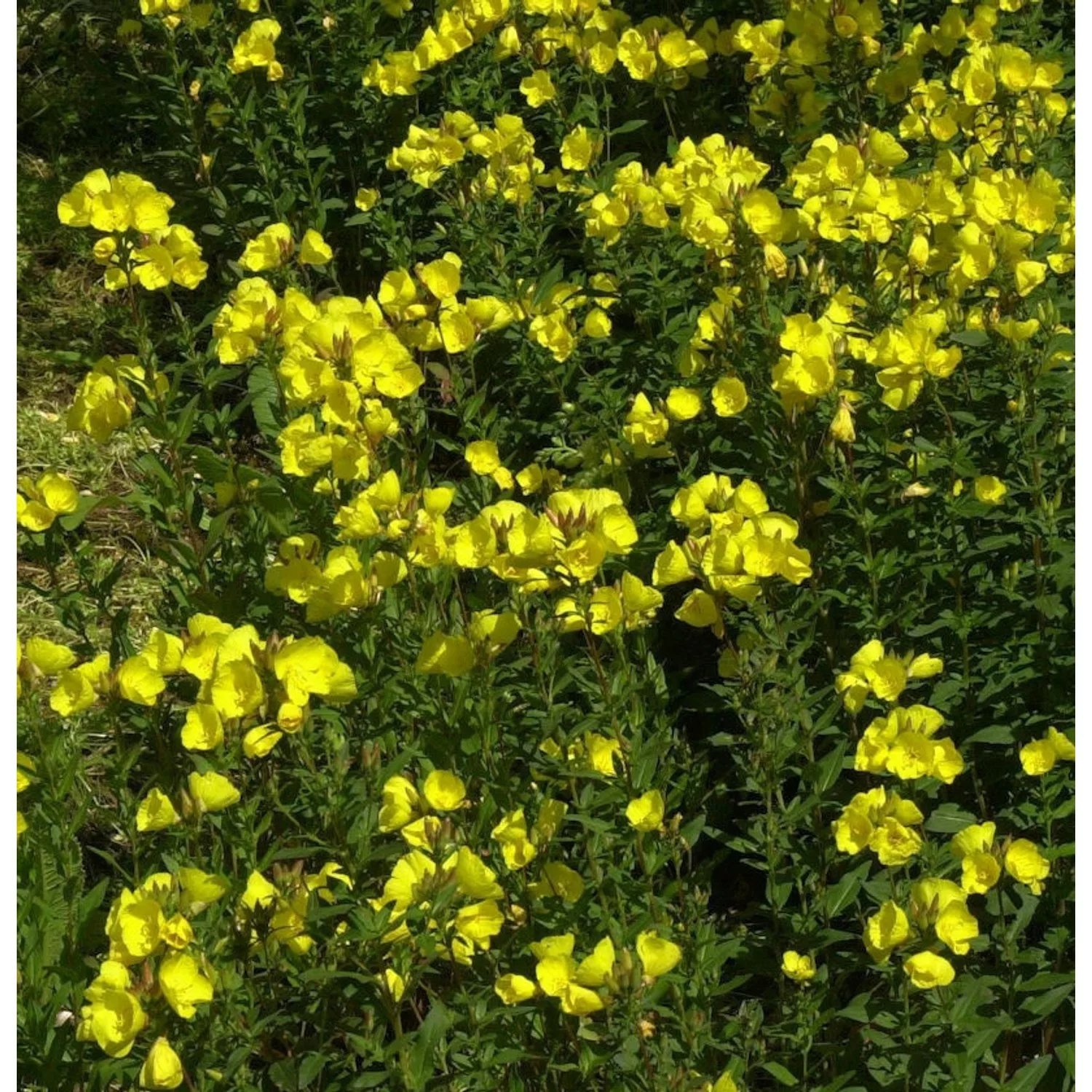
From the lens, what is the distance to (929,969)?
2131mm

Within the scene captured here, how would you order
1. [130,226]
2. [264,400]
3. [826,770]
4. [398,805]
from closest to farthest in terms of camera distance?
[398,805] < [826,770] < [130,226] < [264,400]

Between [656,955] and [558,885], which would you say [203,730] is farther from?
[656,955]

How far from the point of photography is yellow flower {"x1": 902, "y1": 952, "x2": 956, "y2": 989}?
213 centimetres

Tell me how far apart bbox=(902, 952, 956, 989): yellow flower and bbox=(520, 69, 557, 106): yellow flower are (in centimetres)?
282

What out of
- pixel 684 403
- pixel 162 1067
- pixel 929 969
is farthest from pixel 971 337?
pixel 162 1067

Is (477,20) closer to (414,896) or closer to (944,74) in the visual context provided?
(944,74)

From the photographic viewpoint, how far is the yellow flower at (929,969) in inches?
83.8

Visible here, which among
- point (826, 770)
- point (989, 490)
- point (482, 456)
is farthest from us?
point (482, 456)

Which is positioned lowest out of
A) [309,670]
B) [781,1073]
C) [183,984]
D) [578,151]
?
[781,1073]

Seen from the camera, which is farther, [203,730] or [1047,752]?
[1047,752]

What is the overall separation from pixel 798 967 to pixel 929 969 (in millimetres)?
381

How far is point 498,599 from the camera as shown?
327 centimetres

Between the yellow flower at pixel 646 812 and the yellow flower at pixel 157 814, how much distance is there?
0.75m

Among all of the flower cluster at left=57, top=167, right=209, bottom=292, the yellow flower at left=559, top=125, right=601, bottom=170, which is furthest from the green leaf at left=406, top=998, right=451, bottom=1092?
the yellow flower at left=559, top=125, right=601, bottom=170
